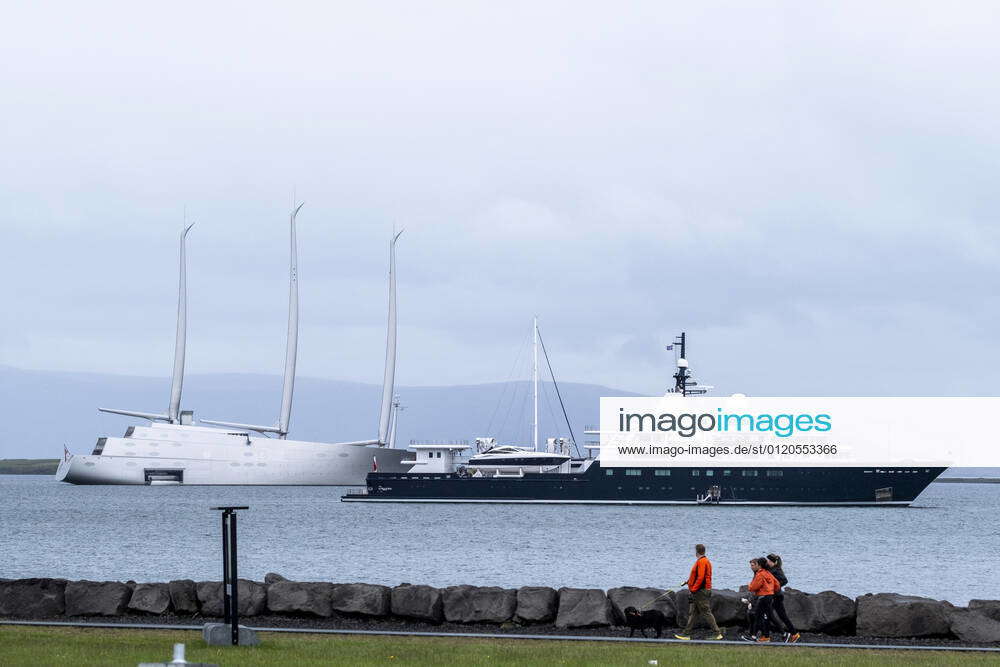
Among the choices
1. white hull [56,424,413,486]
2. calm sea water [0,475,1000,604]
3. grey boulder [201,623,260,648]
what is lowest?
calm sea water [0,475,1000,604]

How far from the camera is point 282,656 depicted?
14.6 m

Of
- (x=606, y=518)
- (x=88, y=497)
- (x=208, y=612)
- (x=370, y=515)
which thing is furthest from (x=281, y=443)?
(x=208, y=612)

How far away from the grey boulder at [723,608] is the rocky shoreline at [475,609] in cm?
1

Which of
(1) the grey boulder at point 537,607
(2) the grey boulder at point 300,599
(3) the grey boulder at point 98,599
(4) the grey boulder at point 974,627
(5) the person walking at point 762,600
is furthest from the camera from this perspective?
(3) the grey boulder at point 98,599

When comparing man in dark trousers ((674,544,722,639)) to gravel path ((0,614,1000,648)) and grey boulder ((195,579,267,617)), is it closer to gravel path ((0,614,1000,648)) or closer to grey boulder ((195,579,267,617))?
gravel path ((0,614,1000,648))

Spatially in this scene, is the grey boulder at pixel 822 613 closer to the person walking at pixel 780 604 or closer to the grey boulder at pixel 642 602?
the person walking at pixel 780 604

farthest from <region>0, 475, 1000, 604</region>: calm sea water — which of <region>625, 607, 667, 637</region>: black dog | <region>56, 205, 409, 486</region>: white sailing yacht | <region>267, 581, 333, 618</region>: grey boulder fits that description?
<region>56, 205, 409, 486</region>: white sailing yacht

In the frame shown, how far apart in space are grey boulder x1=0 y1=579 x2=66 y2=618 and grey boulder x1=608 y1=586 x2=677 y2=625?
24.2ft

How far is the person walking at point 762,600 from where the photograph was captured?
16766mm

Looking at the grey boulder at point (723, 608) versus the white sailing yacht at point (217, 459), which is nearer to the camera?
the grey boulder at point (723, 608)

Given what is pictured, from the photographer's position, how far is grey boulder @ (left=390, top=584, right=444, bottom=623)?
17.9m

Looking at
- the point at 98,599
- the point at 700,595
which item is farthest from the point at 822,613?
the point at 98,599

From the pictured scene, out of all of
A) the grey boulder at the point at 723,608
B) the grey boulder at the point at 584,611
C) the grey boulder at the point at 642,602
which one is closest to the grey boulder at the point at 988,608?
the grey boulder at the point at 723,608

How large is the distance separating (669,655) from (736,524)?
177 feet
